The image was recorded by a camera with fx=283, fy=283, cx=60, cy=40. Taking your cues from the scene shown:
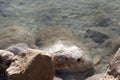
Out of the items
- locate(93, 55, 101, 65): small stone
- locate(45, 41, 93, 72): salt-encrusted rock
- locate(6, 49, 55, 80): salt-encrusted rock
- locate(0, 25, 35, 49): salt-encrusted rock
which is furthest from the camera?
locate(0, 25, 35, 49): salt-encrusted rock

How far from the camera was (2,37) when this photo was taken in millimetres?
6141

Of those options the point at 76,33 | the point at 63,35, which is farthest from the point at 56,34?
the point at 76,33

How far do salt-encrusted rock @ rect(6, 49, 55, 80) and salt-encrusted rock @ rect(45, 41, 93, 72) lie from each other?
1.09 meters

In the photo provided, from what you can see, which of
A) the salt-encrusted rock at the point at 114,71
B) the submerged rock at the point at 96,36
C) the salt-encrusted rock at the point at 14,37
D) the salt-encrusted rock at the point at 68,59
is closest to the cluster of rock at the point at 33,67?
the salt-encrusted rock at the point at 114,71

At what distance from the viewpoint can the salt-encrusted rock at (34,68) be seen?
3.63 metres

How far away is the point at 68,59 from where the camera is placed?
193 inches

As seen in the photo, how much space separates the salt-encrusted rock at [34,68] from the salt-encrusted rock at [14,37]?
2030 mm

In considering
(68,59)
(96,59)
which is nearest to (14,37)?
(68,59)

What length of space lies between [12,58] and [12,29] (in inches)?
90.6

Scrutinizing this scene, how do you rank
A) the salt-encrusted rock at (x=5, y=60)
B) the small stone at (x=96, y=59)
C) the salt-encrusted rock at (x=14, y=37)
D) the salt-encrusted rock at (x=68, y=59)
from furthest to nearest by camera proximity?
the salt-encrusted rock at (x=14, y=37)
the small stone at (x=96, y=59)
the salt-encrusted rock at (x=68, y=59)
the salt-encrusted rock at (x=5, y=60)

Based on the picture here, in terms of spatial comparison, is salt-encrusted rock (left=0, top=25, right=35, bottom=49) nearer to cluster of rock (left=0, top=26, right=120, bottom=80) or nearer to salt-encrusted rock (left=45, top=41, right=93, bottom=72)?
cluster of rock (left=0, top=26, right=120, bottom=80)

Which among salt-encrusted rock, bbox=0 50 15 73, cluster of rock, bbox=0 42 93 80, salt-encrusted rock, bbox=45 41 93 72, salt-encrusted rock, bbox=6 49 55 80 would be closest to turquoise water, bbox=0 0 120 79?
salt-encrusted rock, bbox=45 41 93 72

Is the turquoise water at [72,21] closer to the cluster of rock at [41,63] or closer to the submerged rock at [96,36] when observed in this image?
the submerged rock at [96,36]

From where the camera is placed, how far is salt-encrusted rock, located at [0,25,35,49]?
19.2 ft
